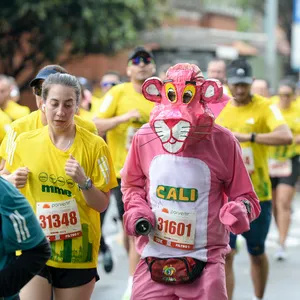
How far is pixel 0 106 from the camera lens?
954cm

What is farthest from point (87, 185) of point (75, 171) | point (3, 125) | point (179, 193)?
point (3, 125)

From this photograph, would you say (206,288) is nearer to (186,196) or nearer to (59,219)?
(186,196)

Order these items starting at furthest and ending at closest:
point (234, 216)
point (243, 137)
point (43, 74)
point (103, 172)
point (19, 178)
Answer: point (243, 137)
point (43, 74)
point (103, 172)
point (19, 178)
point (234, 216)

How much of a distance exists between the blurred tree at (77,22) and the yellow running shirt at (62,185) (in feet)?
55.3

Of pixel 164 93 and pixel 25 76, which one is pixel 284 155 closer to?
pixel 164 93

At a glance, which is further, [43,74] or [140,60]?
[140,60]

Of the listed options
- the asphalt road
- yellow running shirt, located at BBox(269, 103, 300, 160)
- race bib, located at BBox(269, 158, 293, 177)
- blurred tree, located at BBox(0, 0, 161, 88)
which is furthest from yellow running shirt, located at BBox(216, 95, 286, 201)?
blurred tree, located at BBox(0, 0, 161, 88)

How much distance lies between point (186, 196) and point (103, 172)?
0.58m

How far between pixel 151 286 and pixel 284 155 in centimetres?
654

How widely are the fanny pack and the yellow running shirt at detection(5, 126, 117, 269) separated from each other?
0.53 m

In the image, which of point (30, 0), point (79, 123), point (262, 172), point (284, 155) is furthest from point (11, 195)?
point (30, 0)

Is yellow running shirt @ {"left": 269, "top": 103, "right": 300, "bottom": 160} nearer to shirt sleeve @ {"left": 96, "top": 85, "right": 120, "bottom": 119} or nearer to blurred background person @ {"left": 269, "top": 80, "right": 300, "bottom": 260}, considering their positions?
blurred background person @ {"left": 269, "top": 80, "right": 300, "bottom": 260}

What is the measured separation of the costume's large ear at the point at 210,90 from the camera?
5.10 meters

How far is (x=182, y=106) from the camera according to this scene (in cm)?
503
